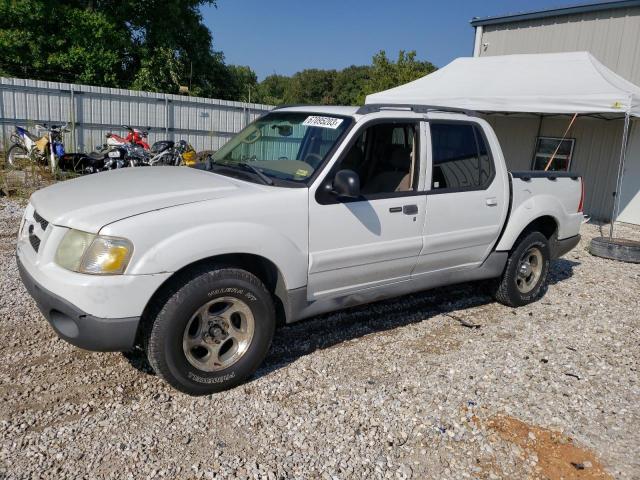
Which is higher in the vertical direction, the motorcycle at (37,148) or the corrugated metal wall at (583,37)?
the corrugated metal wall at (583,37)

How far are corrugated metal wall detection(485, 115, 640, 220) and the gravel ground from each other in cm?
851

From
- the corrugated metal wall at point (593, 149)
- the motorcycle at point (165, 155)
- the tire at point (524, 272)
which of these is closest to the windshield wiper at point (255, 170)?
the tire at point (524, 272)

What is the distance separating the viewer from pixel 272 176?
12.2ft

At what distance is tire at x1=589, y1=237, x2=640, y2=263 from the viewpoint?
26.2 ft

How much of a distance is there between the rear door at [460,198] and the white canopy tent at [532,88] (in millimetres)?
4614

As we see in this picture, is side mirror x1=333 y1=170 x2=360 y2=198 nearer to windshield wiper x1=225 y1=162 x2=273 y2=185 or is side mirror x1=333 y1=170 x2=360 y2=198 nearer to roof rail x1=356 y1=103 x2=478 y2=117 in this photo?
windshield wiper x1=225 y1=162 x2=273 y2=185

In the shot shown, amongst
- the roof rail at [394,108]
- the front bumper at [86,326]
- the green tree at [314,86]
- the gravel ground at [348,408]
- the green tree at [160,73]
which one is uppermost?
the green tree at [314,86]

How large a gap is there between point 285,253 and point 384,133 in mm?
1488

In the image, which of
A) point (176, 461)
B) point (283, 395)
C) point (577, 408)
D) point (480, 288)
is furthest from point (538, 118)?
point (176, 461)

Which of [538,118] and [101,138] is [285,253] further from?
[101,138]

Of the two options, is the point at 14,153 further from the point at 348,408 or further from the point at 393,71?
the point at 393,71

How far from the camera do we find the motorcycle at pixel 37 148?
1131 cm

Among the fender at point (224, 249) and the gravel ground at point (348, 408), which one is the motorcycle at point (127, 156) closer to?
the gravel ground at point (348, 408)

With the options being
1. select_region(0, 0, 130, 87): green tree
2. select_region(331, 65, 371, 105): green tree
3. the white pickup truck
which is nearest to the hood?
the white pickup truck
